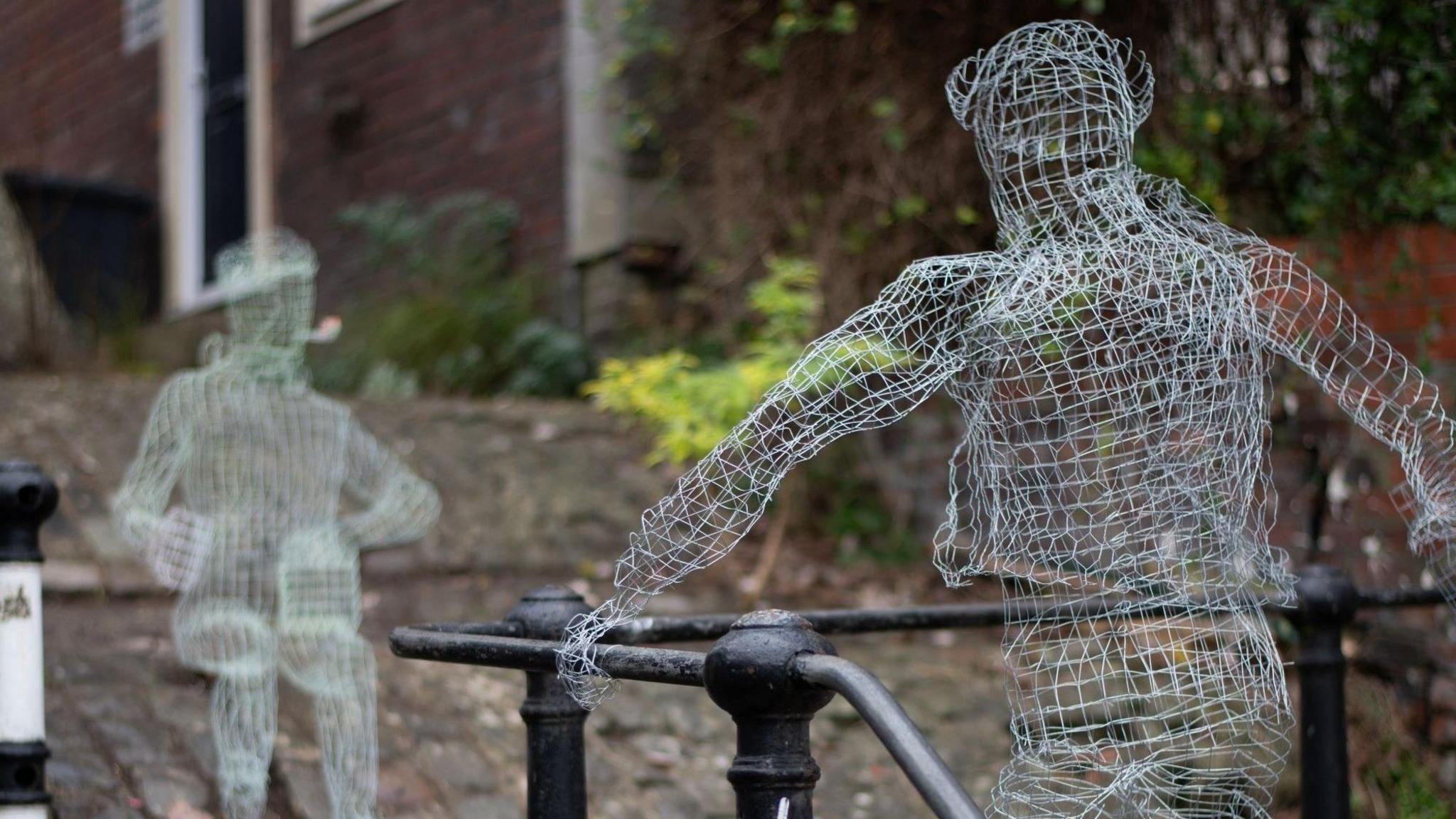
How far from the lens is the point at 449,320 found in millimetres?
7871

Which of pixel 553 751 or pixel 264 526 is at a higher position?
pixel 264 526

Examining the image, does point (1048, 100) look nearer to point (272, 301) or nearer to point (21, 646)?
point (21, 646)

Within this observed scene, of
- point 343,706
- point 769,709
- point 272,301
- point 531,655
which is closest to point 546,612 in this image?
point 531,655

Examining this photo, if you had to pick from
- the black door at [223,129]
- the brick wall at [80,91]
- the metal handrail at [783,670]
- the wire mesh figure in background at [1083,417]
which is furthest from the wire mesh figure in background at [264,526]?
the brick wall at [80,91]

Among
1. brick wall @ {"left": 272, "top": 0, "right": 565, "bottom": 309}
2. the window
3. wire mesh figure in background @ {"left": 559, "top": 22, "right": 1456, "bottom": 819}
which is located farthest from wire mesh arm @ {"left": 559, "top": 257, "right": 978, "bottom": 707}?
the window

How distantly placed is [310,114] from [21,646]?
8.15 meters

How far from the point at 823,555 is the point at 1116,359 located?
394cm

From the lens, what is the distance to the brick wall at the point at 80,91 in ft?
39.7

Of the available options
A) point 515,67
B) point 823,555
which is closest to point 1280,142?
point 823,555

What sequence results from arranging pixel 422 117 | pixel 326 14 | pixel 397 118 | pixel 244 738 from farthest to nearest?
pixel 326 14 → pixel 397 118 → pixel 422 117 → pixel 244 738

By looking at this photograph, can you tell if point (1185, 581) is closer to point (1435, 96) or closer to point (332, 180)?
point (1435, 96)

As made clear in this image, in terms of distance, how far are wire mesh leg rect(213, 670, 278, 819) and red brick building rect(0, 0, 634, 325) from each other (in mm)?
4747

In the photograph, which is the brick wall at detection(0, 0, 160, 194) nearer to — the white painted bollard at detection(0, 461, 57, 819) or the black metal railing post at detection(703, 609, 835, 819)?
the white painted bollard at detection(0, 461, 57, 819)

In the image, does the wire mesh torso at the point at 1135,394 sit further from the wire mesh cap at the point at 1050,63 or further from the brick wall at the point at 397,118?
the brick wall at the point at 397,118
